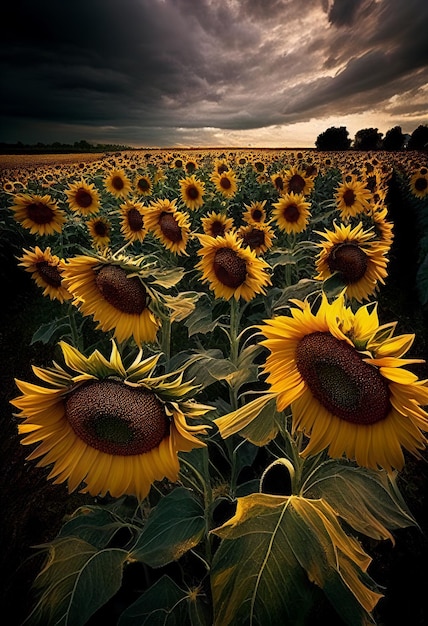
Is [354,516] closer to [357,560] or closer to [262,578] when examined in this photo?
[357,560]

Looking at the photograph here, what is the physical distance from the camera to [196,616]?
162 centimetres

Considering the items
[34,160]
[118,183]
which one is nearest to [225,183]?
[118,183]

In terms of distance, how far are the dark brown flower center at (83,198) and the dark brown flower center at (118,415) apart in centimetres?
608

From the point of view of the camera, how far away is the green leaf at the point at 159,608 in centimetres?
155

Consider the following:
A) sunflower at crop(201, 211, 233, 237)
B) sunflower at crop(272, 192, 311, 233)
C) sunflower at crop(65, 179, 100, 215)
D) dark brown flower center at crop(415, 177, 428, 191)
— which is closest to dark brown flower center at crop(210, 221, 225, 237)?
sunflower at crop(201, 211, 233, 237)

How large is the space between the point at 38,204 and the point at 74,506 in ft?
12.5

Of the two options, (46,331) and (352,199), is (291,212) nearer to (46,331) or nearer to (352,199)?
(352,199)

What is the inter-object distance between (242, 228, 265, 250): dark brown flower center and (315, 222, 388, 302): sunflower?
190 cm

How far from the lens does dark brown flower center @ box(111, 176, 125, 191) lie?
8231mm

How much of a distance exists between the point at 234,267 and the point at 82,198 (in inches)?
184

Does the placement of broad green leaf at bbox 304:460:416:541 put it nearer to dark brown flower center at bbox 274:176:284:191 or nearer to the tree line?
dark brown flower center at bbox 274:176:284:191

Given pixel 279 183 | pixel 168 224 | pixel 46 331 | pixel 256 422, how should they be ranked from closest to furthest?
pixel 256 422 → pixel 46 331 → pixel 168 224 → pixel 279 183

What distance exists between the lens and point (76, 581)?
1.51 m

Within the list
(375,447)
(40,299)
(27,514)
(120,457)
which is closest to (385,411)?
(375,447)
